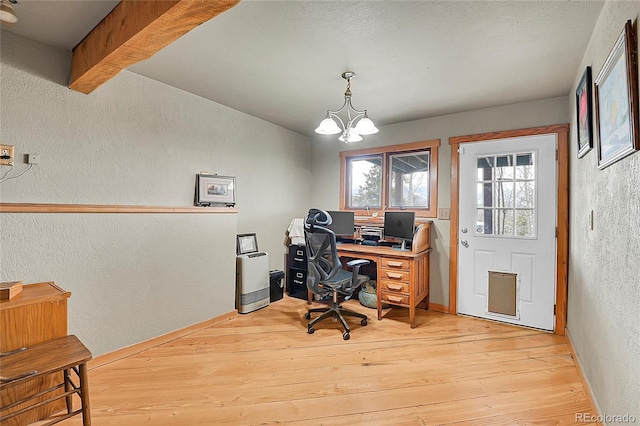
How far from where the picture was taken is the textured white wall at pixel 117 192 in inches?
76.3

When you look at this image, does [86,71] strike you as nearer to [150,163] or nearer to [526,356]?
[150,163]

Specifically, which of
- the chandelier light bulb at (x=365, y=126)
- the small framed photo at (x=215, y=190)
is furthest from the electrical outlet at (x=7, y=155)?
the chandelier light bulb at (x=365, y=126)

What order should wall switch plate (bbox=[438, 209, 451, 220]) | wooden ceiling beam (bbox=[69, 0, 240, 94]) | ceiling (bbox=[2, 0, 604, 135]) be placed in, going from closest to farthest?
wooden ceiling beam (bbox=[69, 0, 240, 94]) < ceiling (bbox=[2, 0, 604, 135]) < wall switch plate (bbox=[438, 209, 451, 220])

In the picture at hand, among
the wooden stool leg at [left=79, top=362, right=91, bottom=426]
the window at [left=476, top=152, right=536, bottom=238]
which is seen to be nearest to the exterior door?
the window at [left=476, top=152, right=536, bottom=238]

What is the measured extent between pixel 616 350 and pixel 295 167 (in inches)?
143

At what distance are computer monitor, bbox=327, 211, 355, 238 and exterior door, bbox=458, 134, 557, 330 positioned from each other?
1290mm

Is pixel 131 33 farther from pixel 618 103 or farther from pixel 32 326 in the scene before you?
pixel 618 103

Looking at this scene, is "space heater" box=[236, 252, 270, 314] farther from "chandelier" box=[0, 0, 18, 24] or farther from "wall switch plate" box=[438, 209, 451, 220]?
"chandelier" box=[0, 0, 18, 24]

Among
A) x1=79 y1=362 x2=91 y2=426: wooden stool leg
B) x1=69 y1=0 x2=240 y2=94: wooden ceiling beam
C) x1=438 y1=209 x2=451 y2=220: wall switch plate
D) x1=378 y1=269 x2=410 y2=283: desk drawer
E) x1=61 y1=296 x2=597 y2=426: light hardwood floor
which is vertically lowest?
x1=61 y1=296 x2=597 y2=426: light hardwood floor

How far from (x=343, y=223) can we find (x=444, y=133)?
163 cm

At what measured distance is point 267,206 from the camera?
3.87 meters

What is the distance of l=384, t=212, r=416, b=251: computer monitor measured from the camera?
3.36m

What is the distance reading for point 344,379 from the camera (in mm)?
2062

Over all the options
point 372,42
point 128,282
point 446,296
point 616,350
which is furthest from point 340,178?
point 616,350
